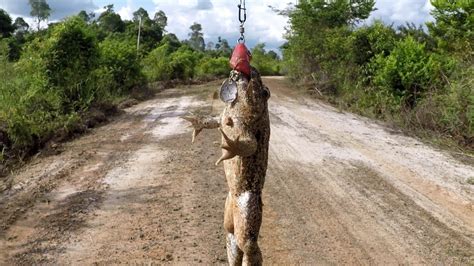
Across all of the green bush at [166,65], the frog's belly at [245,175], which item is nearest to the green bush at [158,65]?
the green bush at [166,65]

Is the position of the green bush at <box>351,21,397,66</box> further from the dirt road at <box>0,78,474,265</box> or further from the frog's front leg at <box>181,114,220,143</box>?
the frog's front leg at <box>181,114,220,143</box>

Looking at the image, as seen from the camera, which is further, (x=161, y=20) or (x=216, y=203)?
(x=161, y=20)

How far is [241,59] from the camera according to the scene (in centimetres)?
284

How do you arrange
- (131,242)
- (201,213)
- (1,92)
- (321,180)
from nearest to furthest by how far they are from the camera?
(131,242), (201,213), (321,180), (1,92)

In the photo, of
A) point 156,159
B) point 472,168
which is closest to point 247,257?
point 156,159

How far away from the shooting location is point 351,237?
229 inches

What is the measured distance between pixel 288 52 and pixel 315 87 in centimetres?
341

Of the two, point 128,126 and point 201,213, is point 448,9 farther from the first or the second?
point 201,213

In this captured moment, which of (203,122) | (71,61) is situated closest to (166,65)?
(71,61)

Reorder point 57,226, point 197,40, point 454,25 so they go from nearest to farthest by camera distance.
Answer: point 57,226 < point 454,25 < point 197,40

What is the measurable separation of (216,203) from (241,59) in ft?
13.4

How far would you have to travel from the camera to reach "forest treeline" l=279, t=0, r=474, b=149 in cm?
1253

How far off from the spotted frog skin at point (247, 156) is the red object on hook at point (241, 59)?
46 millimetres

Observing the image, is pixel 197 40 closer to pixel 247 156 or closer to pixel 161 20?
pixel 161 20
